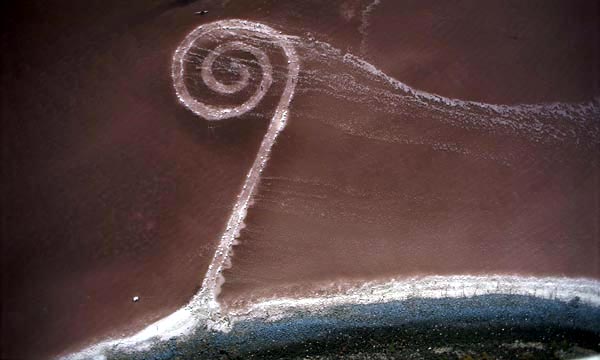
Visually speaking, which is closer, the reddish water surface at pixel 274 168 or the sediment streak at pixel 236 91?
the reddish water surface at pixel 274 168

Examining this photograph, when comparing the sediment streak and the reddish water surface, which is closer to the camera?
the reddish water surface

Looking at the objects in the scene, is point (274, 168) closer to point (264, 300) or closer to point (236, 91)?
point (236, 91)

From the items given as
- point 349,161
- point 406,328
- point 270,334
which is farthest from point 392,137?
point 270,334

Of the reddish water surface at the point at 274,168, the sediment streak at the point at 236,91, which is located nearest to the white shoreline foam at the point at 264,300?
the sediment streak at the point at 236,91

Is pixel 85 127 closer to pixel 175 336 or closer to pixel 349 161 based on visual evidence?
pixel 175 336

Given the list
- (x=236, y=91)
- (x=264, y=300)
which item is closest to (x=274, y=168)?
(x=236, y=91)

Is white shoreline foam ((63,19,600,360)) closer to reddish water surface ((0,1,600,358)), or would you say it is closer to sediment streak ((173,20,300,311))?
sediment streak ((173,20,300,311))

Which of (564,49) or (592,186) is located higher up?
(564,49)

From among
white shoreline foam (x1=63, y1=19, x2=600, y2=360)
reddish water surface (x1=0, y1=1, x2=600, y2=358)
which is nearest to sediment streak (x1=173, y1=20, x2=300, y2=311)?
white shoreline foam (x1=63, y1=19, x2=600, y2=360)

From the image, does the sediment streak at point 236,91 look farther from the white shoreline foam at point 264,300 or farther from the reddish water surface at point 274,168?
the reddish water surface at point 274,168
